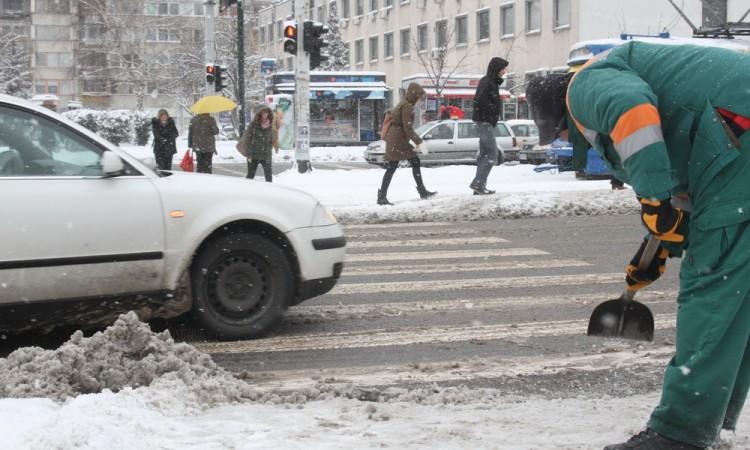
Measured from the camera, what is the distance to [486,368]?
539cm

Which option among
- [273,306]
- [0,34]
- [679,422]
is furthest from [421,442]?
[0,34]

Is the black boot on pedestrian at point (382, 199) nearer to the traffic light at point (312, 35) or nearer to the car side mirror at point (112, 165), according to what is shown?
the traffic light at point (312, 35)

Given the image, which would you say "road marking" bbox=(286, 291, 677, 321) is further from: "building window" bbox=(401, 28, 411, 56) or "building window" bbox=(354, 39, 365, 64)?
"building window" bbox=(354, 39, 365, 64)

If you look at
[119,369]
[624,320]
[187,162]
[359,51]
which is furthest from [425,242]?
[359,51]

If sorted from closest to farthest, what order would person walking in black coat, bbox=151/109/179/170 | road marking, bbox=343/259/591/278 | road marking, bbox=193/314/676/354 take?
road marking, bbox=193/314/676/354, road marking, bbox=343/259/591/278, person walking in black coat, bbox=151/109/179/170

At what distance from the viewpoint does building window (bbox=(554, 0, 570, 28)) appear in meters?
45.0

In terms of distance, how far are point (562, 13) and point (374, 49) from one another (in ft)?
76.7

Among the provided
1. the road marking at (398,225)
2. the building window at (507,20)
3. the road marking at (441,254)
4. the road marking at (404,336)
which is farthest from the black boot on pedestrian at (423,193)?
the building window at (507,20)

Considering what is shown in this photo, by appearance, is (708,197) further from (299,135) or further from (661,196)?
(299,135)

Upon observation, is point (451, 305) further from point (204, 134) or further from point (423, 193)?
point (204, 134)

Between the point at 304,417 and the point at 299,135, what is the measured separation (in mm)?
20549

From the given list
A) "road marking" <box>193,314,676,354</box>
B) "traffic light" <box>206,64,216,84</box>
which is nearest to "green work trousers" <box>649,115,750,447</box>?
"road marking" <box>193,314,676,354</box>

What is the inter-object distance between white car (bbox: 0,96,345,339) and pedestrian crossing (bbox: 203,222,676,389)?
1.13ft

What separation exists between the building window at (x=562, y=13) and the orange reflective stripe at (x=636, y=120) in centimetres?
4330
